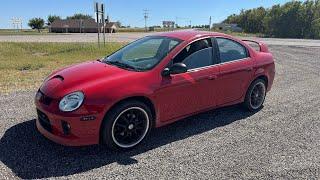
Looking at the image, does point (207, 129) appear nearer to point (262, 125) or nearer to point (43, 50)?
point (262, 125)

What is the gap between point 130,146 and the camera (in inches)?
169

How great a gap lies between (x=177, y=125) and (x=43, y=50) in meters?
14.9

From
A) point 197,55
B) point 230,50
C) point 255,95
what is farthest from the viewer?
point 255,95

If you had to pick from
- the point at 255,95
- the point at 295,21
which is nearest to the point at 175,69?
the point at 255,95

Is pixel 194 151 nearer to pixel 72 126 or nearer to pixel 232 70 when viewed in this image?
pixel 72 126

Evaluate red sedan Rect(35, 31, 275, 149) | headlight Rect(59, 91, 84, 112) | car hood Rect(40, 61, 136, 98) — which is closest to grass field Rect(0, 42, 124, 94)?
car hood Rect(40, 61, 136, 98)

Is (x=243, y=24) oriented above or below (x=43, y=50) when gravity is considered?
above

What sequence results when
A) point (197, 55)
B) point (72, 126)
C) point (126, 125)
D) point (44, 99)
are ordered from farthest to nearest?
point (197, 55) < point (126, 125) < point (44, 99) < point (72, 126)

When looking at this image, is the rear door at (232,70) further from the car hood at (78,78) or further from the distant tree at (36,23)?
the distant tree at (36,23)

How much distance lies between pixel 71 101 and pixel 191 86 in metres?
1.78

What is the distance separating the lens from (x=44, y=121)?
416 cm

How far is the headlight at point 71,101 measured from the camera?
3838 mm

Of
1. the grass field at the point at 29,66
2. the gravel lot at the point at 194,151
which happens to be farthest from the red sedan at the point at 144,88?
the grass field at the point at 29,66

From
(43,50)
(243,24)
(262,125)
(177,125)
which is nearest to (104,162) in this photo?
(177,125)
